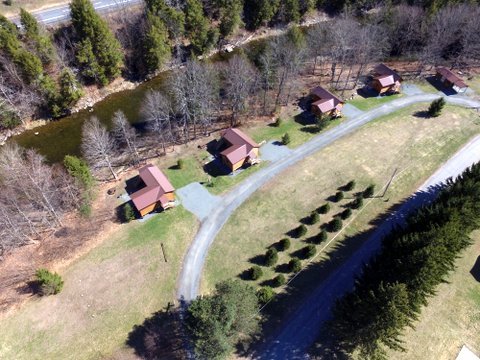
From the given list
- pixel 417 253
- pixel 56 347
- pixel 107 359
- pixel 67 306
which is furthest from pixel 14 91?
pixel 417 253

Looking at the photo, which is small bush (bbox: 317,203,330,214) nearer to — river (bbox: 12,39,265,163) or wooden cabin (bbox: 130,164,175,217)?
wooden cabin (bbox: 130,164,175,217)

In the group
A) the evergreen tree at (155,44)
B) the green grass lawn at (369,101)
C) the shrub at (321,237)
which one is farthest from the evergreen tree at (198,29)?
the shrub at (321,237)

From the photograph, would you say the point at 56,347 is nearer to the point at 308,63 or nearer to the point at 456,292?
the point at 456,292

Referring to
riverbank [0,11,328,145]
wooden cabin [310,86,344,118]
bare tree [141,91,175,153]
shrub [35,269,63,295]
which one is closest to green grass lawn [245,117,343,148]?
wooden cabin [310,86,344,118]

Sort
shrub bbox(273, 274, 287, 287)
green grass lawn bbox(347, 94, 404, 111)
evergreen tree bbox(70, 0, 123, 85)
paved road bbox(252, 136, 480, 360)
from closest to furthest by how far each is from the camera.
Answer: paved road bbox(252, 136, 480, 360) < shrub bbox(273, 274, 287, 287) < evergreen tree bbox(70, 0, 123, 85) < green grass lawn bbox(347, 94, 404, 111)

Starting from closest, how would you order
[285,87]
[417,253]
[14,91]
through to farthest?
1. [417,253]
2. [14,91]
3. [285,87]

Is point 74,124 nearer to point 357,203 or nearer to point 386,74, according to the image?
point 357,203

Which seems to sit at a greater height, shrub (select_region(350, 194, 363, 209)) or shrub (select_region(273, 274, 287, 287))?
shrub (select_region(350, 194, 363, 209))
